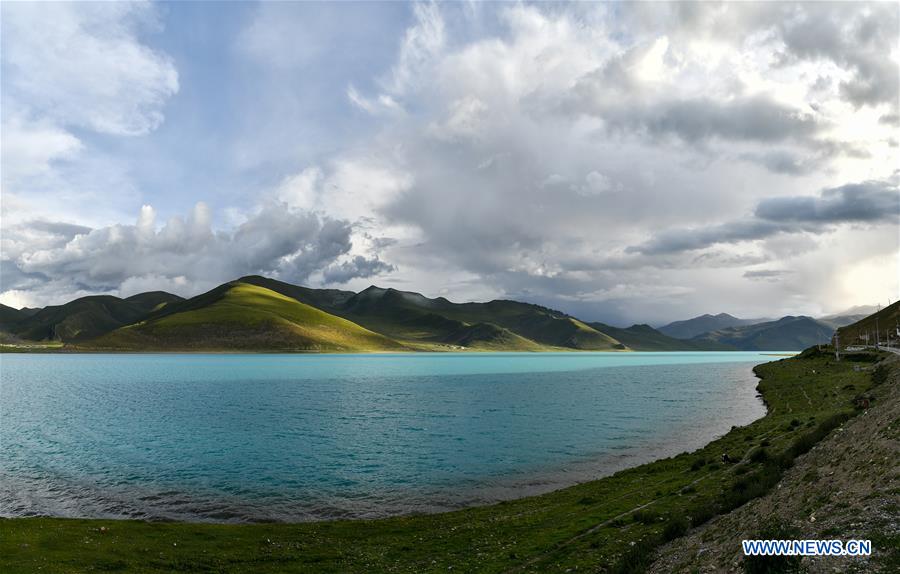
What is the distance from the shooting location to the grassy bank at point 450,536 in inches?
851

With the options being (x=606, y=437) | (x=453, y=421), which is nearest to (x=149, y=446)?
(x=453, y=421)

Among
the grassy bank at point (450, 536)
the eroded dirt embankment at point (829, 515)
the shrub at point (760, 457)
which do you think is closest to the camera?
the eroded dirt embankment at point (829, 515)

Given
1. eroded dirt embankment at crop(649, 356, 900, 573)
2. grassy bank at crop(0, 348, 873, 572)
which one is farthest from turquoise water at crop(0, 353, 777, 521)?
eroded dirt embankment at crop(649, 356, 900, 573)

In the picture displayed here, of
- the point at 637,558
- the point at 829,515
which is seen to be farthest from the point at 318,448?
the point at 829,515

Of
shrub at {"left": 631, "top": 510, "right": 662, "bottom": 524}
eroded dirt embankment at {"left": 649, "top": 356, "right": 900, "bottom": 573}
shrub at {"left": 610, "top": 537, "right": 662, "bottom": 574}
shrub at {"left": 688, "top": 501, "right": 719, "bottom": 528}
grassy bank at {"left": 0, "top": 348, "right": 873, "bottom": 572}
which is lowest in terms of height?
grassy bank at {"left": 0, "top": 348, "right": 873, "bottom": 572}

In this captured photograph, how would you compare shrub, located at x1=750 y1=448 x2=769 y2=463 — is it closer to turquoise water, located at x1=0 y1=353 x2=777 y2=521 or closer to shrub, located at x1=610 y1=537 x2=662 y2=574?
turquoise water, located at x1=0 y1=353 x2=777 y2=521

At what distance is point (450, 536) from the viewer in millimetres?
26812

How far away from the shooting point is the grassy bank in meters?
21.6

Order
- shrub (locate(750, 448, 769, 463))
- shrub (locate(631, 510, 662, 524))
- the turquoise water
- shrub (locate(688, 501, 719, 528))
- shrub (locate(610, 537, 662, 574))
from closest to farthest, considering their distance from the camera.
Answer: shrub (locate(610, 537, 662, 574)) → shrub (locate(688, 501, 719, 528)) → shrub (locate(631, 510, 662, 524)) → shrub (locate(750, 448, 769, 463)) → the turquoise water

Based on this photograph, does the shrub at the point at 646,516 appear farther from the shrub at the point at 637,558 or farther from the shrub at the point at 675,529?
the shrub at the point at 637,558

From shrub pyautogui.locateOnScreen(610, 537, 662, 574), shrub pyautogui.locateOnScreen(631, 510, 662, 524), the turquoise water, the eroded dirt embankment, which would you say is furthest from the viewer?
the turquoise water

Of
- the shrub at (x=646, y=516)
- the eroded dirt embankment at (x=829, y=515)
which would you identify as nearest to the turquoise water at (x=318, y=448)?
the shrub at (x=646, y=516)

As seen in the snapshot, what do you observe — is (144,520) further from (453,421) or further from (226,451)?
(453,421)

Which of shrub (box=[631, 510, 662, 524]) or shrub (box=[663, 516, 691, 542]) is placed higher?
shrub (box=[663, 516, 691, 542])
